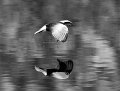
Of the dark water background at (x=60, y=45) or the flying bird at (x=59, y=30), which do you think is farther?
the dark water background at (x=60, y=45)

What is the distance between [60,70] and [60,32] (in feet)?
Result: 0.35

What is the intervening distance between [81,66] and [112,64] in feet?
0.32

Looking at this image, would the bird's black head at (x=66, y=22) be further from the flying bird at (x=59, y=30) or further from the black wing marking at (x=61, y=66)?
the black wing marking at (x=61, y=66)

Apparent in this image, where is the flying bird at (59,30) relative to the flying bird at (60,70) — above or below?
above

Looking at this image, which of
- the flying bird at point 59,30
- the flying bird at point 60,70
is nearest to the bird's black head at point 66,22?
the flying bird at point 59,30

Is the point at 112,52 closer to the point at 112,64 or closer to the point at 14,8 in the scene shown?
the point at 112,64

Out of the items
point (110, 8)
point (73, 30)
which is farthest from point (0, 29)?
point (110, 8)

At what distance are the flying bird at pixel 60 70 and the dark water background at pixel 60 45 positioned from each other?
2 centimetres

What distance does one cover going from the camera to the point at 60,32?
1581mm

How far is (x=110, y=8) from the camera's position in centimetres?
180

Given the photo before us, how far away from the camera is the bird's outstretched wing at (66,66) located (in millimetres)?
1618

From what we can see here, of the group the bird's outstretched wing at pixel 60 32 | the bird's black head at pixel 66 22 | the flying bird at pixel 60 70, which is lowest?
the flying bird at pixel 60 70

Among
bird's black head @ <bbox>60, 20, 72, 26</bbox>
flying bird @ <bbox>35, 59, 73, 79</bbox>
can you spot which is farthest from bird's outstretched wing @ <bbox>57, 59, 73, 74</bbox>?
bird's black head @ <bbox>60, 20, 72, 26</bbox>

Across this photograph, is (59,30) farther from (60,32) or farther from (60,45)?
(60,45)
